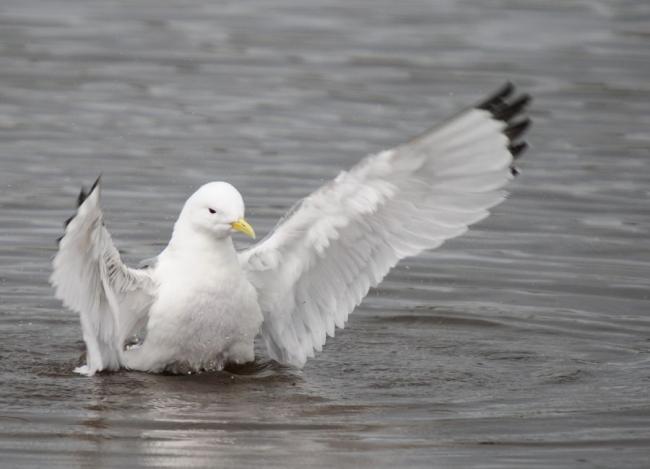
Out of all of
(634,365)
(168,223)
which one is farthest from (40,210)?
(634,365)

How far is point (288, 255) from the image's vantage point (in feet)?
29.3

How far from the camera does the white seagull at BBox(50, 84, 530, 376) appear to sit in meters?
8.43

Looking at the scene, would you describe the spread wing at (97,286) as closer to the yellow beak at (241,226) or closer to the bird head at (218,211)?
the bird head at (218,211)

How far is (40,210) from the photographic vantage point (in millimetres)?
12250

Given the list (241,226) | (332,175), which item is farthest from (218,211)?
(332,175)

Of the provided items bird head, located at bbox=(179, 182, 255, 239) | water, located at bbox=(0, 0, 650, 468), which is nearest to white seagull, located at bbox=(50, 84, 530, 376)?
bird head, located at bbox=(179, 182, 255, 239)

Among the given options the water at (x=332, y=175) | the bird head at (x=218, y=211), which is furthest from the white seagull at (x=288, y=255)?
the water at (x=332, y=175)

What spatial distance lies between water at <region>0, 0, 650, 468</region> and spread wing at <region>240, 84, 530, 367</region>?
0.56 m

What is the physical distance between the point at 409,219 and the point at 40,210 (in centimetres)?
440

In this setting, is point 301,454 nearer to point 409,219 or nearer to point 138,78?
point 409,219

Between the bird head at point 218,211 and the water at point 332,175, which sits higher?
the bird head at point 218,211

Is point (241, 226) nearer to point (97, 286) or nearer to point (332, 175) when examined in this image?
point (97, 286)

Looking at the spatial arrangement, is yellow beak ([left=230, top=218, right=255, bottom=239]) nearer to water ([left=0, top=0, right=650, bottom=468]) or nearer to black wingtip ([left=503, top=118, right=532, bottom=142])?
water ([left=0, top=0, right=650, bottom=468])

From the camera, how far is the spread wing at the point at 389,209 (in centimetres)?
843
